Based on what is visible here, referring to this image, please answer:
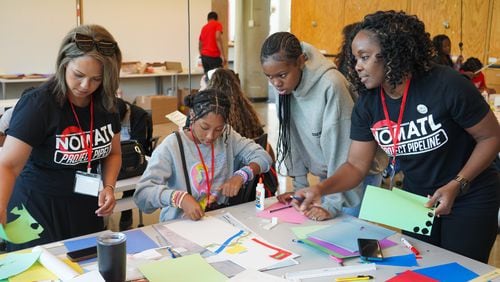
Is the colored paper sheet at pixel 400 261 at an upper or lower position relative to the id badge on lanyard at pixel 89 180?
lower

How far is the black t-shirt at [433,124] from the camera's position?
1.64m

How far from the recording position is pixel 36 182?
187cm

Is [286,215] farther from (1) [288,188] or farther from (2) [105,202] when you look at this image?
(1) [288,188]

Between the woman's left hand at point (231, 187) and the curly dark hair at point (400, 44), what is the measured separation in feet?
2.61

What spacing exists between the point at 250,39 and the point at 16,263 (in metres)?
9.55

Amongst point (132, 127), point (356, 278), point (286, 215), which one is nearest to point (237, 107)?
point (132, 127)

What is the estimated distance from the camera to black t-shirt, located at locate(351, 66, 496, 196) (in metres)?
1.64

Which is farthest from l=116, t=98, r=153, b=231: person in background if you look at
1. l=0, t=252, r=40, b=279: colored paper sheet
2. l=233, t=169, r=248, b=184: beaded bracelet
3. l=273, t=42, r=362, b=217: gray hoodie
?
l=0, t=252, r=40, b=279: colored paper sheet

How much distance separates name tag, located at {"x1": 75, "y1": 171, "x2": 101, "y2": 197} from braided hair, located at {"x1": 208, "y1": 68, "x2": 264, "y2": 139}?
3.86ft

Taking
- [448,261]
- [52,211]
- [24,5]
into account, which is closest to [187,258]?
[52,211]

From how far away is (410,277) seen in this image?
147 cm

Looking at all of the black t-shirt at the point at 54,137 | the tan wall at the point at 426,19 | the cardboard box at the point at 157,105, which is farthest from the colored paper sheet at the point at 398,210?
the cardboard box at the point at 157,105

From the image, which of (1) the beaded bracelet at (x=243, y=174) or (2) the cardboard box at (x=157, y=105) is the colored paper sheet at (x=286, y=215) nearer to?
(1) the beaded bracelet at (x=243, y=174)

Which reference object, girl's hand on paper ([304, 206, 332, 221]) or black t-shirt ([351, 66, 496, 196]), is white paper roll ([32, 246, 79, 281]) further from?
black t-shirt ([351, 66, 496, 196])
